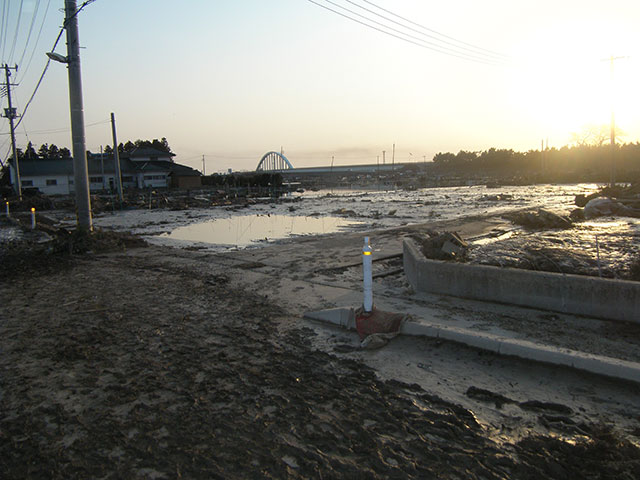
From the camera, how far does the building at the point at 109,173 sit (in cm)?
5862

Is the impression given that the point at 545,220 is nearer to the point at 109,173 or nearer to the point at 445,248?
the point at 445,248

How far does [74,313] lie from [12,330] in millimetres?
902

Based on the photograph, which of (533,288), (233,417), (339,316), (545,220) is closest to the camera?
(233,417)

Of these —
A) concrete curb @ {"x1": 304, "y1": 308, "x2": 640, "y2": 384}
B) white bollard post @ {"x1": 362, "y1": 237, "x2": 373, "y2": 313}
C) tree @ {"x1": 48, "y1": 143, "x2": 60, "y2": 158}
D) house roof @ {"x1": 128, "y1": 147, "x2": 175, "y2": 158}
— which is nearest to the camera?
concrete curb @ {"x1": 304, "y1": 308, "x2": 640, "y2": 384}

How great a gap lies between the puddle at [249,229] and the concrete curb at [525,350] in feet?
34.2

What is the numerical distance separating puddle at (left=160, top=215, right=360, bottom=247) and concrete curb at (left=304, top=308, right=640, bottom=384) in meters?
10.4

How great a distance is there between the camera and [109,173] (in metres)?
65.4

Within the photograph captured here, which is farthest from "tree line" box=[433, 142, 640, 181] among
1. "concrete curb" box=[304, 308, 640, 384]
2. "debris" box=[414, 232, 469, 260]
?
"concrete curb" box=[304, 308, 640, 384]

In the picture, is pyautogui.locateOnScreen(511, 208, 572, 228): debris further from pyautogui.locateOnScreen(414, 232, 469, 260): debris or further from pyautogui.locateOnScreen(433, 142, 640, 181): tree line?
pyautogui.locateOnScreen(433, 142, 640, 181): tree line

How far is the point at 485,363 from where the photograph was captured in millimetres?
4730

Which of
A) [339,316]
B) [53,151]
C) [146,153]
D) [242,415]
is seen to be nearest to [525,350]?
[339,316]

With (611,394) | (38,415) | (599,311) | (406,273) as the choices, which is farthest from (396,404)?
(406,273)

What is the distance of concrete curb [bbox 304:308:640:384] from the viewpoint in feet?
13.9

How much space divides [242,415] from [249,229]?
17.3m
